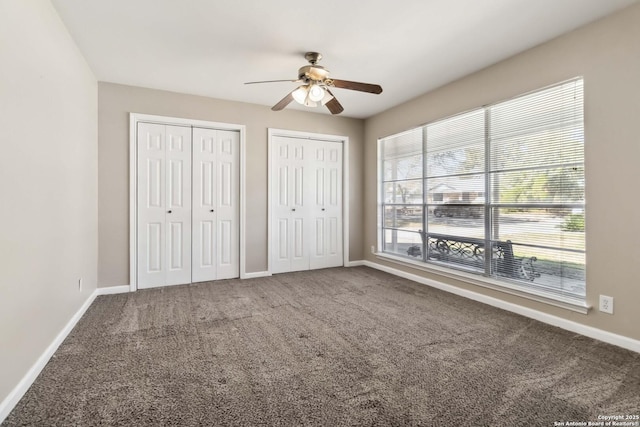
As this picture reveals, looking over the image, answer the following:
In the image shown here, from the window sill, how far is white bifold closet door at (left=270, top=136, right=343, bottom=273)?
4.16 feet

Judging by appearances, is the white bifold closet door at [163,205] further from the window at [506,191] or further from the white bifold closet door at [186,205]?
the window at [506,191]

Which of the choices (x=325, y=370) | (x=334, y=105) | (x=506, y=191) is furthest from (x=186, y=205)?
(x=506, y=191)

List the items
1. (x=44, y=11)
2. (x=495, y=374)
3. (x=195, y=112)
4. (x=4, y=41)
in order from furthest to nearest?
(x=195, y=112) < (x=44, y=11) < (x=495, y=374) < (x=4, y=41)

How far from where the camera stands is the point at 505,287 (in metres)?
3.15

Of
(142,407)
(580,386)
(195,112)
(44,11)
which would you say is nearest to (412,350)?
(580,386)

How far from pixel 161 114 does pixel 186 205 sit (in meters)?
1.20

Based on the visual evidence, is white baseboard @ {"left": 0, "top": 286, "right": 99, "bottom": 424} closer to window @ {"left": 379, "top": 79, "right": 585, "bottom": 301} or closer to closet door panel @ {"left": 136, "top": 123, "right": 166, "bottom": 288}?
closet door panel @ {"left": 136, "top": 123, "right": 166, "bottom": 288}

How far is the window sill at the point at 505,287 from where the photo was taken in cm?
261

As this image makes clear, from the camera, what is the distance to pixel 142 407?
165cm

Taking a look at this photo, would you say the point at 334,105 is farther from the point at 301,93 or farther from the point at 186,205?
the point at 186,205

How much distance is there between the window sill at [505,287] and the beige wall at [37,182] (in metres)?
3.85

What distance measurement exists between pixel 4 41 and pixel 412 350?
3102 mm

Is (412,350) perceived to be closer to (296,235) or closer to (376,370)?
(376,370)

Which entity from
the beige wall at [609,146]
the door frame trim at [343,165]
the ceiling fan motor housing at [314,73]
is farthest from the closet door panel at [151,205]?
the beige wall at [609,146]
